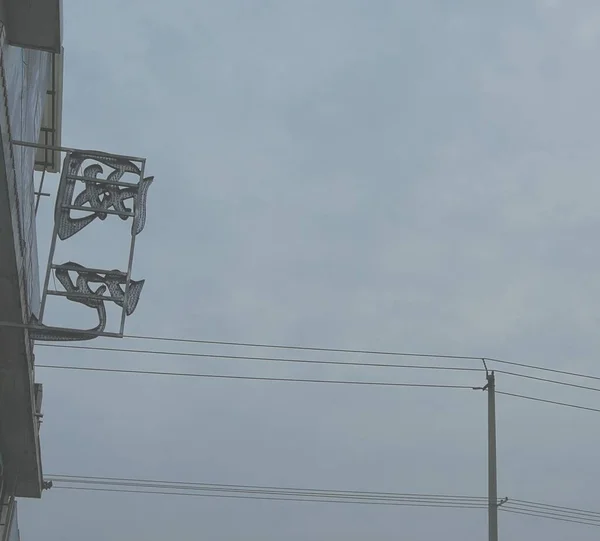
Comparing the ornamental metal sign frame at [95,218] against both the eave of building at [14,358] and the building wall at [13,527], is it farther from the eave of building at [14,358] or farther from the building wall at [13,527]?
the building wall at [13,527]

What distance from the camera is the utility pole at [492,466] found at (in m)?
19.1

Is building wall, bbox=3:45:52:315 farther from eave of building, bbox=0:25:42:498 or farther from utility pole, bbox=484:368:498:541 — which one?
utility pole, bbox=484:368:498:541

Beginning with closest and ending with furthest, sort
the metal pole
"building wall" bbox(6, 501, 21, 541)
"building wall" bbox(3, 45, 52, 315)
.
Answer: "building wall" bbox(3, 45, 52, 315), "building wall" bbox(6, 501, 21, 541), the metal pole

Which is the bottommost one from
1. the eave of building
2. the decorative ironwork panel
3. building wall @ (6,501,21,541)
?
building wall @ (6,501,21,541)

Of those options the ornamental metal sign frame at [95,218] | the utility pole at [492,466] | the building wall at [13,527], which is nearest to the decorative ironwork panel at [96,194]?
the ornamental metal sign frame at [95,218]

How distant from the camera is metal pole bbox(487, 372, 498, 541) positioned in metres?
19.1

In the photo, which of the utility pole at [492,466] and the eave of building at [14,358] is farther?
the utility pole at [492,466]

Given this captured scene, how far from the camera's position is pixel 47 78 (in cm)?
1473

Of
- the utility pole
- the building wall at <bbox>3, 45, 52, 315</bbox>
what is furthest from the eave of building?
the utility pole

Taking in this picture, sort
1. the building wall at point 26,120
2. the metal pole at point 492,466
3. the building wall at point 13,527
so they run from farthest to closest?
the metal pole at point 492,466 → the building wall at point 13,527 → the building wall at point 26,120

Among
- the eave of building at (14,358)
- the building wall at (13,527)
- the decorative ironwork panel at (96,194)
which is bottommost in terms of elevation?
the building wall at (13,527)

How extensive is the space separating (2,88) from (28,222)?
3646 mm

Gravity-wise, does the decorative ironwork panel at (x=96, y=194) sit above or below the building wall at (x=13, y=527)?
above

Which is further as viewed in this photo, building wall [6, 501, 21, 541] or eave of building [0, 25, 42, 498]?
building wall [6, 501, 21, 541]
